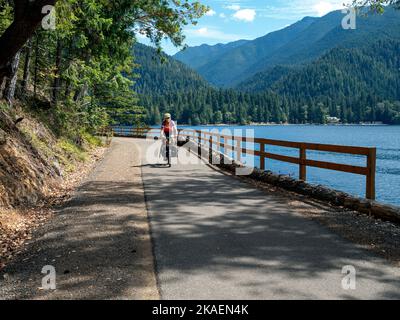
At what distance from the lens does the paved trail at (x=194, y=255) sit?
443 centimetres

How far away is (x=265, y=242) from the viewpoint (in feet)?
20.4

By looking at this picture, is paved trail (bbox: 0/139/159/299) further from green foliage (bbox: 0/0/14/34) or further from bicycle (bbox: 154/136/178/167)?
bicycle (bbox: 154/136/178/167)

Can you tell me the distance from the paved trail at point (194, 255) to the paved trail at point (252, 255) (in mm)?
13

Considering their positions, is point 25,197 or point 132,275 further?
point 25,197

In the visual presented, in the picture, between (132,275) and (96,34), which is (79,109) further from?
(132,275)

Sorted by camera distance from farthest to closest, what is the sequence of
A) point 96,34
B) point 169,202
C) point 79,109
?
1. point 79,109
2. point 96,34
3. point 169,202

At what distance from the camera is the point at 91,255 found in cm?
562

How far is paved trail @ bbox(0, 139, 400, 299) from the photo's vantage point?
4.43 meters

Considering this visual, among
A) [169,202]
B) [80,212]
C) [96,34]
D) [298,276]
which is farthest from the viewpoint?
[96,34]

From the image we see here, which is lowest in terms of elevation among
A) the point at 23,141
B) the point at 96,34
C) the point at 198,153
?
A: the point at 198,153

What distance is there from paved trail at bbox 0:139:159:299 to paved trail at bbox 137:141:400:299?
0.27 meters

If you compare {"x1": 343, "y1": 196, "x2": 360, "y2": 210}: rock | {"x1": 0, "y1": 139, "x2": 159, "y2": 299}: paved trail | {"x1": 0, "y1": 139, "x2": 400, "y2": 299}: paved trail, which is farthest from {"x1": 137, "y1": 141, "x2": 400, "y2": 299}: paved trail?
{"x1": 343, "y1": 196, "x2": 360, "y2": 210}: rock
